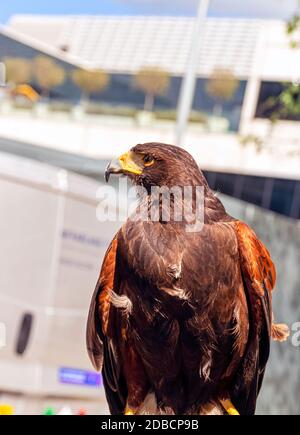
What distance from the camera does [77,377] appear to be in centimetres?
634

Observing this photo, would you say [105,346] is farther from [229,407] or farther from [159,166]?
[159,166]

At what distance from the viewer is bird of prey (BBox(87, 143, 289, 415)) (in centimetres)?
123

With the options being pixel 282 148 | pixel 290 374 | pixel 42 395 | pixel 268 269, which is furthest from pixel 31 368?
pixel 282 148

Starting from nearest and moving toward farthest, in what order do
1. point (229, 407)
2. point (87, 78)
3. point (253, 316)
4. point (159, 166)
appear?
point (159, 166)
point (229, 407)
point (253, 316)
point (87, 78)

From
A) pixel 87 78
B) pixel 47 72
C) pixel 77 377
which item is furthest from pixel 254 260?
pixel 87 78

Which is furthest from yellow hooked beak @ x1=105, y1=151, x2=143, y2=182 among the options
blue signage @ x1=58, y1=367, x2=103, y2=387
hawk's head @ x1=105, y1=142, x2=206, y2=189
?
blue signage @ x1=58, y1=367, x2=103, y2=387

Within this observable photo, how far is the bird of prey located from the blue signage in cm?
468

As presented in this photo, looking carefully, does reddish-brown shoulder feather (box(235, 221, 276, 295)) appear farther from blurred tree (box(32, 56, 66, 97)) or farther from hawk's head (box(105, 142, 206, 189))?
blurred tree (box(32, 56, 66, 97))

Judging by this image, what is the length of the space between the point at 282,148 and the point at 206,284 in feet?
44.7

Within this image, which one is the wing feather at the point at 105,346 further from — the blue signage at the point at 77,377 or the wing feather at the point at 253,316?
the blue signage at the point at 77,377

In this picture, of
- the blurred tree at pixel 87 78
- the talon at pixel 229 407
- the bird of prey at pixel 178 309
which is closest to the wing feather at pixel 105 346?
the bird of prey at pixel 178 309

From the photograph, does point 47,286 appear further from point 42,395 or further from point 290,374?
point 290,374

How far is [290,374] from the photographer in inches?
289

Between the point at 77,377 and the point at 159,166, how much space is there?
533cm
